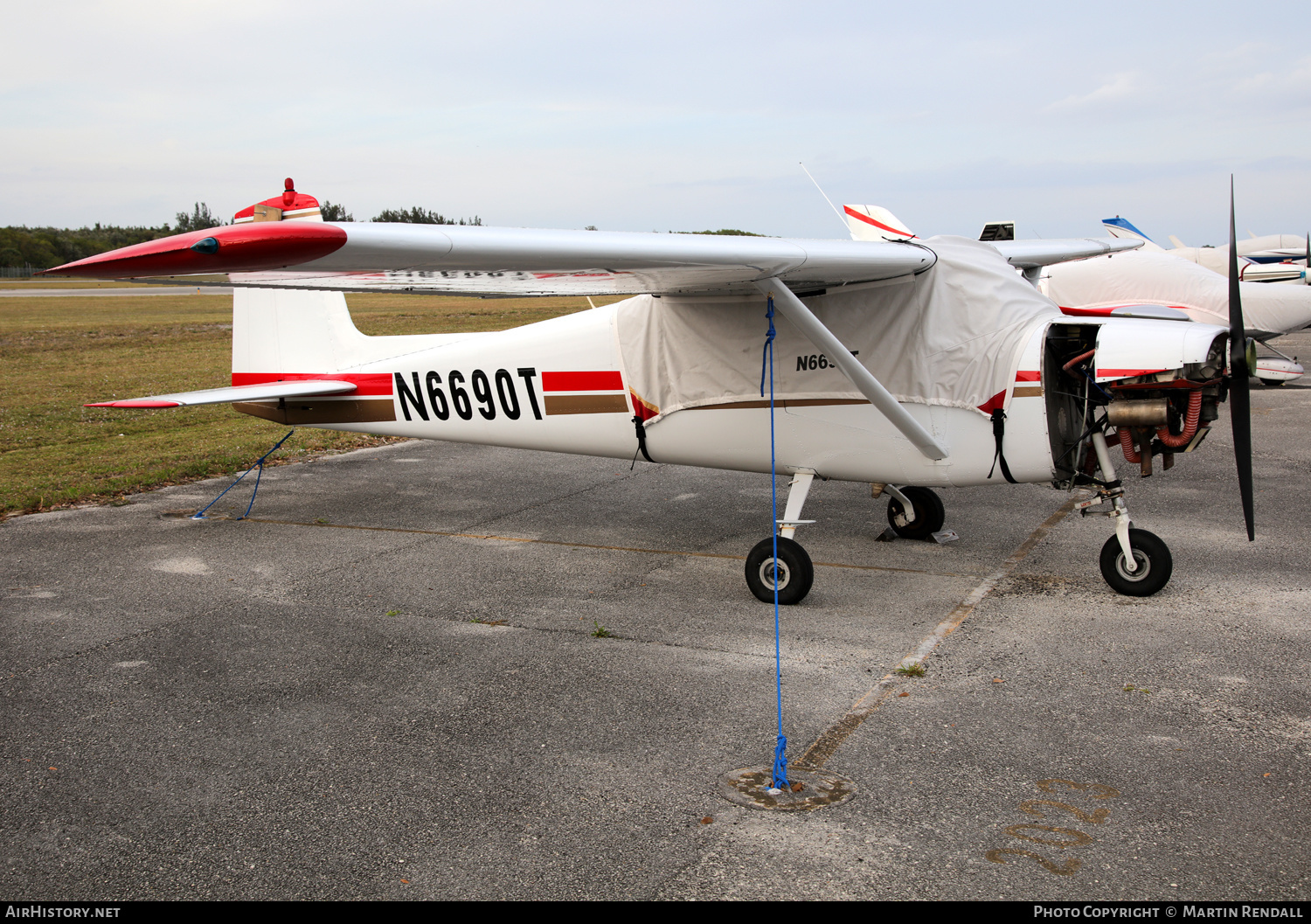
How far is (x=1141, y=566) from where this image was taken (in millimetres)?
6160

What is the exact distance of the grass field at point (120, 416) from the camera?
33.9ft

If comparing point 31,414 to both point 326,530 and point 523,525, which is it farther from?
point 523,525

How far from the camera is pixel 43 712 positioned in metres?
4.74

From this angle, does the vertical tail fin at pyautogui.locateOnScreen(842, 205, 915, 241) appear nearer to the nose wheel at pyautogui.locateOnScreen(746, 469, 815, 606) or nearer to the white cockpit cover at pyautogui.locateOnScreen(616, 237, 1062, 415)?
the white cockpit cover at pyautogui.locateOnScreen(616, 237, 1062, 415)

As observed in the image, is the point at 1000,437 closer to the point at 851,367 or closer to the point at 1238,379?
the point at 851,367

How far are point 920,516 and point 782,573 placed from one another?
2014 mm

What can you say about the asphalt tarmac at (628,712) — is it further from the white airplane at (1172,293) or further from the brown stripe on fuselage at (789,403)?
the white airplane at (1172,293)

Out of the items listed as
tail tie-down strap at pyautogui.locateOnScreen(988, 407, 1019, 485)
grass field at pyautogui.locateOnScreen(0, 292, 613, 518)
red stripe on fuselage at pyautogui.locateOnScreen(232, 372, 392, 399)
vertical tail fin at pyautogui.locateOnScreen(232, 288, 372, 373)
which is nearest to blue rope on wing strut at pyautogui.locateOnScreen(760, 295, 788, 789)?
tail tie-down strap at pyautogui.locateOnScreen(988, 407, 1019, 485)

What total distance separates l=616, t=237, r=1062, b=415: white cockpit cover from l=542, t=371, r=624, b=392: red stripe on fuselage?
445 millimetres

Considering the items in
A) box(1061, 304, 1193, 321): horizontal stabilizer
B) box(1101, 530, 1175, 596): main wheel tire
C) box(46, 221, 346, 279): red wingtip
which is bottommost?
box(1101, 530, 1175, 596): main wheel tire

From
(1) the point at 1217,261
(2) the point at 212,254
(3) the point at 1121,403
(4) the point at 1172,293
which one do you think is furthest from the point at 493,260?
(1) the point at 1217,261

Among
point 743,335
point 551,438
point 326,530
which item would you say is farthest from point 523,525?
point 743,335

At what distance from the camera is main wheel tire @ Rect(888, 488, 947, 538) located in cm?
775

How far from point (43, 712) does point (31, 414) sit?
11401 mm
